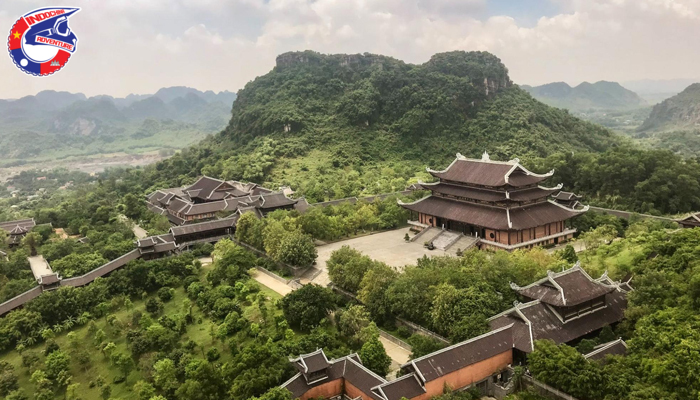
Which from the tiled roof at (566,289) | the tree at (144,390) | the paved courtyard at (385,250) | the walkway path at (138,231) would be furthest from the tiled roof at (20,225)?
the tiled roof at (566,289)

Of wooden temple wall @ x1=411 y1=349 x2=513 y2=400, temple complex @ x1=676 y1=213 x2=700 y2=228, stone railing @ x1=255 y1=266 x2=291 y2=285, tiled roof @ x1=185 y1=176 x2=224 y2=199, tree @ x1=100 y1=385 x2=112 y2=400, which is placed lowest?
tree @ x1=100 y1=385 x2=112 y2=400

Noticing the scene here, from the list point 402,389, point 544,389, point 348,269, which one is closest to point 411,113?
point 348,269

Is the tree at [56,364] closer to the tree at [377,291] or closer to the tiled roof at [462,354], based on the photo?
the tree at [377,291]

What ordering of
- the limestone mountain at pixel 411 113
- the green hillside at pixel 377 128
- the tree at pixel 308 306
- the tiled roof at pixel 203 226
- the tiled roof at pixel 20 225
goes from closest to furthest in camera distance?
the tree at pixel 308 306
the tiled roof at pixel 203 226
the tiled roof at pixel 20 225
the green hillside at pixel 377 128
the limestone mountain at pixel 411 113

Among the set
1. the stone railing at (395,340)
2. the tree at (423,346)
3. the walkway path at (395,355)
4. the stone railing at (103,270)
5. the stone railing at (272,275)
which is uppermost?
the stone railing at (103,270)

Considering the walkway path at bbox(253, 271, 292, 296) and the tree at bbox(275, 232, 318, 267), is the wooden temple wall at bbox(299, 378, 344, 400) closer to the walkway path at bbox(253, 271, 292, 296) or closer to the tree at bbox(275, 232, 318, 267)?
the walkway path at bbox(253, 271, 292, 296)

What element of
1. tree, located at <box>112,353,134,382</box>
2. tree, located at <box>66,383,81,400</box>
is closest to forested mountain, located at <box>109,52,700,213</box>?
tree, located at <box>112,353,134,382</box>
